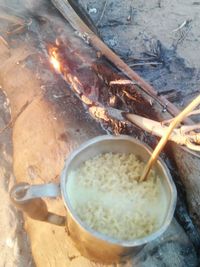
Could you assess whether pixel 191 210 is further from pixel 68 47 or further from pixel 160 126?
pixel 68 47

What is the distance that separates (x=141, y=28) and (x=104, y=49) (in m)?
1.14

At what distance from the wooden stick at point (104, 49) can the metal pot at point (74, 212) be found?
1.55 ft

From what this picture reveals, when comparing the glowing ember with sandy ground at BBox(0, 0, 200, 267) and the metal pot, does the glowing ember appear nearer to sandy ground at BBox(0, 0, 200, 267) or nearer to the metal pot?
sandy ground at BBox(0, 0, 200, 267)

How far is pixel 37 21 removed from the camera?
3.08m

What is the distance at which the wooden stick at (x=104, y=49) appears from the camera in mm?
2275

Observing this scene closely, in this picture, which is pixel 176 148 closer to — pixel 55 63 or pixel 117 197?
pixel 117 197

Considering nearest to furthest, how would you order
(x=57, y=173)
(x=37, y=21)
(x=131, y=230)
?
(x=131, y=230)
(x=57, y=173)
(x=37, y=21)

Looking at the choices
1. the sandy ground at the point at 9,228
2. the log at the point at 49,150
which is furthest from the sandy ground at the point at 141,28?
the log at the point at 49,150

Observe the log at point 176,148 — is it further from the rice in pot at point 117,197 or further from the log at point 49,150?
the rice in pot at point 117,197

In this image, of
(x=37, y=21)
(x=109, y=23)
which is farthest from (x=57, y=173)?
A: (x=109, y=23)

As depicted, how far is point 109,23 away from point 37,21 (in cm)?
89

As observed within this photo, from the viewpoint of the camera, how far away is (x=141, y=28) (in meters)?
3.66

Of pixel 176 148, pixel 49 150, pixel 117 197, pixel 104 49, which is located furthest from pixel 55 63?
pixel 117 197

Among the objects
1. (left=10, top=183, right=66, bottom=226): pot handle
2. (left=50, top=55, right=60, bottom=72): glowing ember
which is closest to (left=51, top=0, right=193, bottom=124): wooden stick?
(left=50, top=55, right=60, bottom=72): glowing ember
